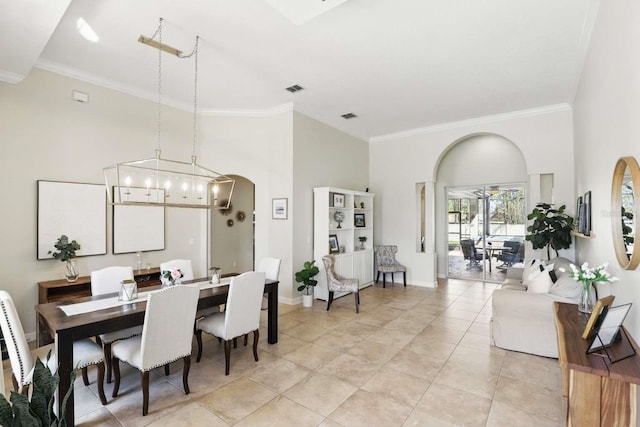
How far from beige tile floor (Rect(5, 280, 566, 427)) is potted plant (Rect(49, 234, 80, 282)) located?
5.41 ft

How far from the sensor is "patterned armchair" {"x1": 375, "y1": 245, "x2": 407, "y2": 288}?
692cm

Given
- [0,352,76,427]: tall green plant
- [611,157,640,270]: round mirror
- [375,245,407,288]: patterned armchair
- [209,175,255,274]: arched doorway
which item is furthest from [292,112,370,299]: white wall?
[611,157,640,270]: round mirror

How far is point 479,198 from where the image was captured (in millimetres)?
7559

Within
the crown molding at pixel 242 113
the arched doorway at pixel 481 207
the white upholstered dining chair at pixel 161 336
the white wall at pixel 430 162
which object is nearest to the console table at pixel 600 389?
the white upholstered dining chair at pixel 161 336

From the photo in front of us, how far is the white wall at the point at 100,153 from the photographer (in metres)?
3.77

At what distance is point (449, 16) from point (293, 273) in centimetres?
422

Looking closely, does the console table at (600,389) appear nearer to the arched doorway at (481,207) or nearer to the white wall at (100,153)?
the white wall at (100,153)

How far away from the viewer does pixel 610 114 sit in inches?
98.3

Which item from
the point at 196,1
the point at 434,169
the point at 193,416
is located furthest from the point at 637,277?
the point at 434,169

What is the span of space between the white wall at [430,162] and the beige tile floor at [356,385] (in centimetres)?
283

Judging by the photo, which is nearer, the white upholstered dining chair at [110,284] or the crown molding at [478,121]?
the white upholstered dining chair at [110,284]

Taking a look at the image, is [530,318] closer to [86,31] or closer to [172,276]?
[172,276]

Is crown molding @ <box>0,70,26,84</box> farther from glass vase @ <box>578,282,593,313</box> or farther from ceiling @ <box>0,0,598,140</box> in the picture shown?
glass vase @ <box>578,282,593,313</box>

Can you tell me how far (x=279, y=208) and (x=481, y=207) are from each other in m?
4.94
